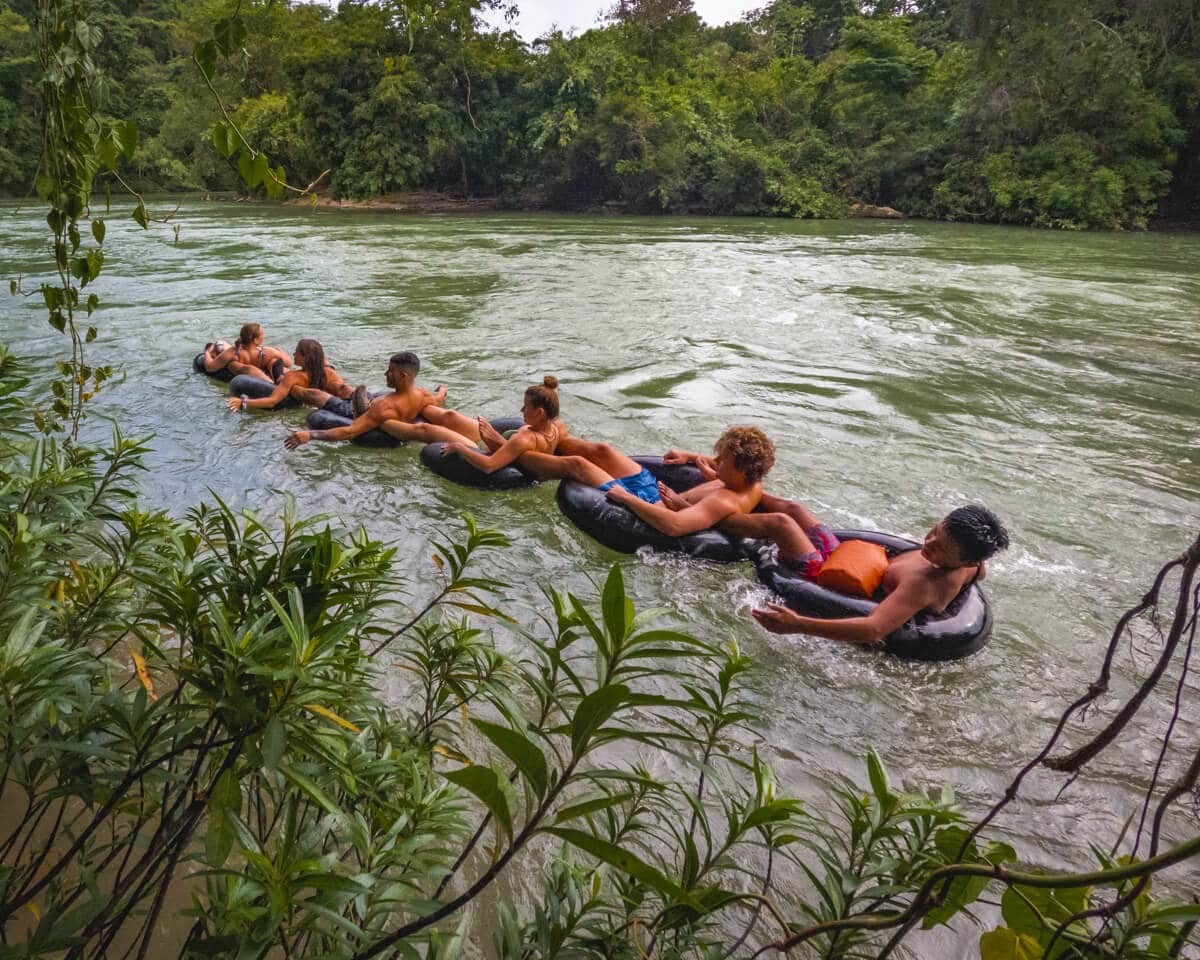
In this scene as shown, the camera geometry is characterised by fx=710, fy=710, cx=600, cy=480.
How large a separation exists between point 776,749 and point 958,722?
885 millimetres

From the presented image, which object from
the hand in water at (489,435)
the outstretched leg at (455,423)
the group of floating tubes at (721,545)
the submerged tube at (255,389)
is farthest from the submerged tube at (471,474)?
the submerged tube at (255,389)

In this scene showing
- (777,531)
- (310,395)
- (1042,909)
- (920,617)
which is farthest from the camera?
(310,395)

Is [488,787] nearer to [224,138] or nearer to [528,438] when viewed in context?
[224,138]

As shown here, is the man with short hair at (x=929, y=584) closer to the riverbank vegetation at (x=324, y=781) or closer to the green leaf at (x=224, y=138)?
the riverbank vegetation at (x=324, y=781)

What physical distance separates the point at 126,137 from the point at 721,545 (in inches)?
134

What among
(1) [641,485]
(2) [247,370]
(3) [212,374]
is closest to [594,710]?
(1) [641,485]

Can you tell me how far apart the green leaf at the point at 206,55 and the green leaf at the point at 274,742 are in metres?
1.36

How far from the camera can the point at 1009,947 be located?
1069 millimetres

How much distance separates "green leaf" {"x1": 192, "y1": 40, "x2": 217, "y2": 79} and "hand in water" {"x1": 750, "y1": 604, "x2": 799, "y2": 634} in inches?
118

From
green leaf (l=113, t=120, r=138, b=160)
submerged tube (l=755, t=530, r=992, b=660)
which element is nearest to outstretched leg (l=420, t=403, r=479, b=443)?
submerged tube (l=755, t=530, r=992, b=660)

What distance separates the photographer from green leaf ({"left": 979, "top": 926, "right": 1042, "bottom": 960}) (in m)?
1.06

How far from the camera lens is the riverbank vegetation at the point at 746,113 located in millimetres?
22766

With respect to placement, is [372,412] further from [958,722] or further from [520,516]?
[958,722]

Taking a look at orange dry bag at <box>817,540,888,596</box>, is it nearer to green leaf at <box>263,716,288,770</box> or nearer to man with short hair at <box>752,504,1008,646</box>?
man with short hair at <box>752,504,1008,646</box>
